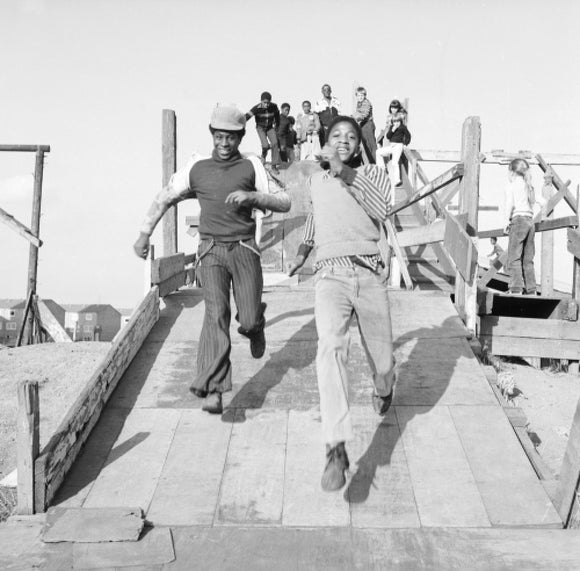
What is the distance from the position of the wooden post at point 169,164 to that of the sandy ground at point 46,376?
164 cm

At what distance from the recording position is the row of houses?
99.5ft

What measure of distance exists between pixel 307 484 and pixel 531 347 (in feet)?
17.4

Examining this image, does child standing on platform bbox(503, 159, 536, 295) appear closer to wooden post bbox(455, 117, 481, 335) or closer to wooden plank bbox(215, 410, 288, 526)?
wooden post bbox(455, 117, 481, 335)

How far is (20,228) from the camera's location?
36.3 ft

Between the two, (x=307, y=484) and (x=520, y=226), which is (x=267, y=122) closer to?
(x=520, y=226)

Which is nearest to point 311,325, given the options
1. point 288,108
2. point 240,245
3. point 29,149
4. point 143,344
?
point 143,344

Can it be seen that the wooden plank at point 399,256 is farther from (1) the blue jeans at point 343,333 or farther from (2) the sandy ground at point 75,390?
(1) the blue jeans at point 343,333

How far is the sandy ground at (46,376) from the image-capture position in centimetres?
798

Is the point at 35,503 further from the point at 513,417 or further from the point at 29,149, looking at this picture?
the point at 29,149

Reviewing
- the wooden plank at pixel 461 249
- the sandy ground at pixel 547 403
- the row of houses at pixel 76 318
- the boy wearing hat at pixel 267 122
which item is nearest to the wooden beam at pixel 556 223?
the sandy ground at pixel 547 403

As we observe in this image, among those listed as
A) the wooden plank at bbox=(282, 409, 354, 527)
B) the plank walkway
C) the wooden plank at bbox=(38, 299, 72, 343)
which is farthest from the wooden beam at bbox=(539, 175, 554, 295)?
the wooden plank at bbox=(282, 409, 354, 527)

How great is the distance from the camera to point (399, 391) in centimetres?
536

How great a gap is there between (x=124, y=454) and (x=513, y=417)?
2589 millimetres

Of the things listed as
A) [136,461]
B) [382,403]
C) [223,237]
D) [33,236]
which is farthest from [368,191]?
[33,236]
